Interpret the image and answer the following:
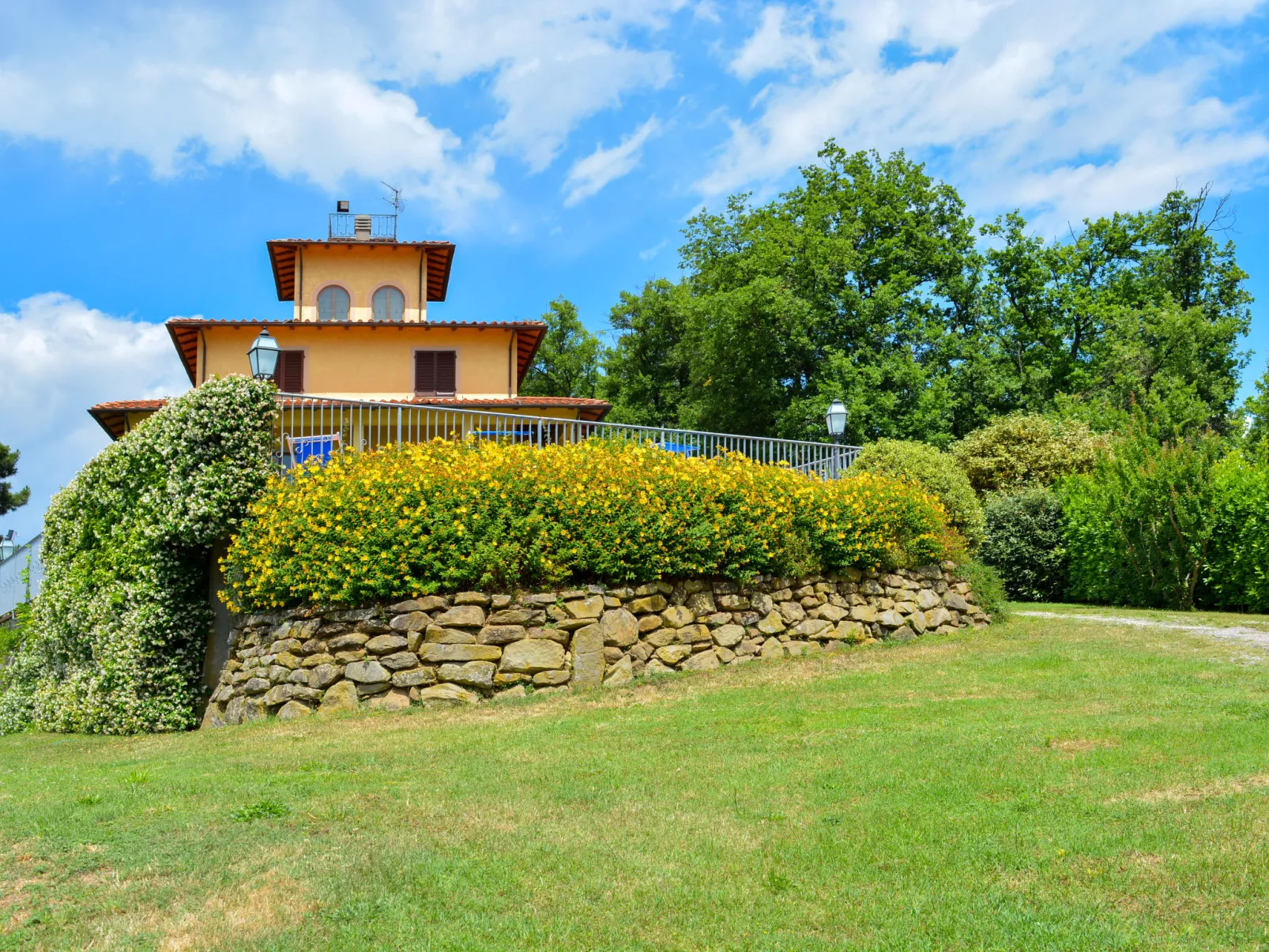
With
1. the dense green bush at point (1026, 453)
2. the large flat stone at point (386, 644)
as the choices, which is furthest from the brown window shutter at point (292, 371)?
the dense green bush at point (1026, 453)

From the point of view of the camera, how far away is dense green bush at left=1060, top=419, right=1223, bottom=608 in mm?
17406

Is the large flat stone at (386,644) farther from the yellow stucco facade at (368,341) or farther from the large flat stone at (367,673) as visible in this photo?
the yellow stucco facade at (368,341)

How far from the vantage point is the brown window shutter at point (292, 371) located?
2495 cm

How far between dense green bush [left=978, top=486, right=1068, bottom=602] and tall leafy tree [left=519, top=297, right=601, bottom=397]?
76.6 feet

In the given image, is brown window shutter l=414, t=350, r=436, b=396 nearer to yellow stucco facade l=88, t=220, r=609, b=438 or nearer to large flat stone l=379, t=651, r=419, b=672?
yellow stucco facade l=88, t=220, r=609, b=438

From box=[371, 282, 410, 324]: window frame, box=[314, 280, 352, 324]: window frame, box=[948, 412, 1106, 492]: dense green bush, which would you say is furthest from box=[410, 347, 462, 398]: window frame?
box=[948, 412, 1106, 492]: dense green bush

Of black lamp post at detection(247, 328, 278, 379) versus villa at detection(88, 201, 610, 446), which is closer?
black lamp post at detection(247, 328, 278, 379)

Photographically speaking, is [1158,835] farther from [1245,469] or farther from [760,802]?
[1245,469]

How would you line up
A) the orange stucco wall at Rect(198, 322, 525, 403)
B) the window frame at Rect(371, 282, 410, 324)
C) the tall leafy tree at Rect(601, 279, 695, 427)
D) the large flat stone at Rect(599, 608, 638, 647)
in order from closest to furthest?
the large flat stone at Rect(599, 608, 638, 647)
the orange stucco wall at Rect(198, 322, 525, 403)
the window frame at Rect(371, 282, 410, 324)
the tall leafy tree at Rect(601, 279, 695, 427)

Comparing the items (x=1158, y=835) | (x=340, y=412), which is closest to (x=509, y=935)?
(x=1158, y=835)

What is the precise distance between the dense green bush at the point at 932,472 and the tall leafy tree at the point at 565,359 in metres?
26.3

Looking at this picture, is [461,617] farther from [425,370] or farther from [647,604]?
[425,370]

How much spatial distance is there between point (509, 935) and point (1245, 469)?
1690 centimetres

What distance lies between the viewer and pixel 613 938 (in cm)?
424
